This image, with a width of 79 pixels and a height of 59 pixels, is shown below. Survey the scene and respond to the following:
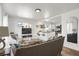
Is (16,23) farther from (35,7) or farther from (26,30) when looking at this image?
(35,7)

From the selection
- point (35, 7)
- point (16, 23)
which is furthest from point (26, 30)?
point (35, 7)

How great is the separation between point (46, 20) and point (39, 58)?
2002mm

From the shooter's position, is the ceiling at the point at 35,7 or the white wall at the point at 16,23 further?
the ceiling at the point at 35,7

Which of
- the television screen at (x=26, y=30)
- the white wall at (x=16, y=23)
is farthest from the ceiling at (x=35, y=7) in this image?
the television screen at (x=26, y=30)

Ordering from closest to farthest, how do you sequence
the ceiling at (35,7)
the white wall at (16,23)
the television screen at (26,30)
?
the white wall at (16,23)
the television screen at (26,30)
the ceiling at (35,7)

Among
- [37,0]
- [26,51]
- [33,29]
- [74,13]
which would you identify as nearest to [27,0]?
[37,0]

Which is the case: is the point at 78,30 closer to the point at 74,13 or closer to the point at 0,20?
the point at 74,13

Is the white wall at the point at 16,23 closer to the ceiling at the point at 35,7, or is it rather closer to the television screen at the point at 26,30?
the television screen at the point at 26,30

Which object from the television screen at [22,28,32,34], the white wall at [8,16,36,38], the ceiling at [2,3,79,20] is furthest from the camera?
the ceiling at [2,3,79,20]

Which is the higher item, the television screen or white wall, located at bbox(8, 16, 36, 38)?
white wall, located at bbox(8, 16, 36, 38)

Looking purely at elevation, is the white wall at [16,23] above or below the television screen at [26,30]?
above

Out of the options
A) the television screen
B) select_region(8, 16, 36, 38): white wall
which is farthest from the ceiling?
the television screen

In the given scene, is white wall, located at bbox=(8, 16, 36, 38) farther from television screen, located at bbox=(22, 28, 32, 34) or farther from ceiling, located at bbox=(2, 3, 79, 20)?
ceiling, located at bbox=(2, 3, 79, 20)

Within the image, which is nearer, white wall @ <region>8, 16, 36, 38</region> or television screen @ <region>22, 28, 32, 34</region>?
white wall @ <region>8, 16, 36, 38</region>
